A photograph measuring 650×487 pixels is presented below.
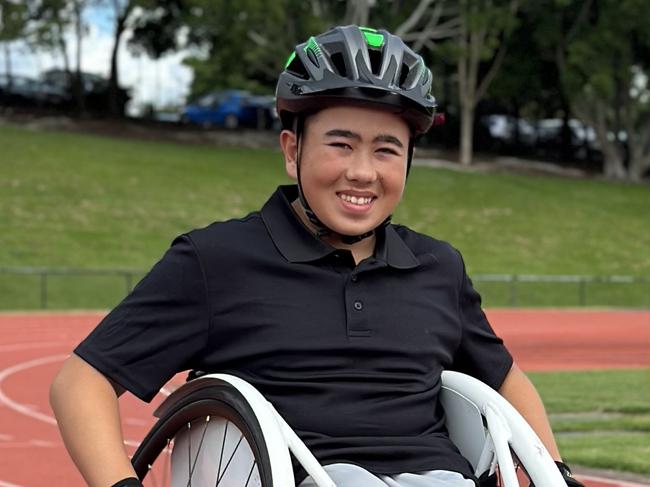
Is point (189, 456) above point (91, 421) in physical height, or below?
below

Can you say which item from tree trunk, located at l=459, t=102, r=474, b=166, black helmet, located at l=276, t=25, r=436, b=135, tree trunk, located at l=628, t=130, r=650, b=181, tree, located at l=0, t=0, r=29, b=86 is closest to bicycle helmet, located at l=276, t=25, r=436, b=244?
black helmet, located at l=276, t=25, r=436, b=135

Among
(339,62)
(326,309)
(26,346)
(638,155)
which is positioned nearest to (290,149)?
(339,62)

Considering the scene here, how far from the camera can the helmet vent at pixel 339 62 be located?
3273 mm

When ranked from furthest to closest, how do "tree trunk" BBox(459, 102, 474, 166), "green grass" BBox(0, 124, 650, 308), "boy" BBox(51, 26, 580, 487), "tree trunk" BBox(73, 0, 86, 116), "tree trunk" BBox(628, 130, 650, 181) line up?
"tree trunk" BBox(628, 130, 650, 181), "tree trunk" BBox(459, 102, 474, 166), "tree trunk" BBox(73, 0, 86, 116), "green grass" BBox(0, 124, 650, 308), "boy" BBox(51, 26, 580, 487)

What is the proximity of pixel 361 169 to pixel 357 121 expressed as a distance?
0.11 metres

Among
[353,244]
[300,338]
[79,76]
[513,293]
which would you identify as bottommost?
[513,293]

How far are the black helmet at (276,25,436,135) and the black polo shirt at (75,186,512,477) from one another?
1.11ft

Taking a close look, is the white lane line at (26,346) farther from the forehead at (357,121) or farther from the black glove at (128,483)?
the black glove at (128,483)

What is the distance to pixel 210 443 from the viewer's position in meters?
3.09

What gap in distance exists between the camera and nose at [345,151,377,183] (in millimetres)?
3260

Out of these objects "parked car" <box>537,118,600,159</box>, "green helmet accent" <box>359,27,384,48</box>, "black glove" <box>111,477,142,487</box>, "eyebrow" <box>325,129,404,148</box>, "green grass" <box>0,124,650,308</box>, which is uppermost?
"green helmet accent" <box>359,27,384,48</box>

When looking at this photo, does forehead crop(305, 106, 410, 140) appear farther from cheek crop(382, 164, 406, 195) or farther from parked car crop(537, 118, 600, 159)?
parked car crop(537, 118, 600, 159)

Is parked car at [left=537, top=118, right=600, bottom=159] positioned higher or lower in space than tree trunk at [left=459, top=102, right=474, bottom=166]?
lower

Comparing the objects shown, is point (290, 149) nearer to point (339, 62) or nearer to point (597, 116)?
point (339, 62)
